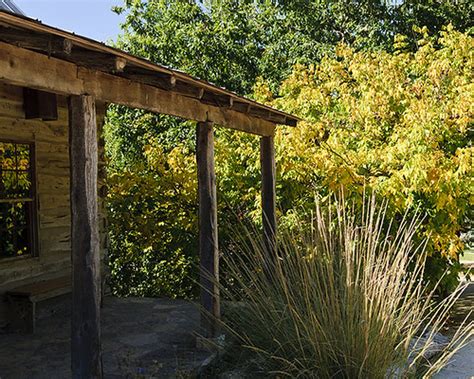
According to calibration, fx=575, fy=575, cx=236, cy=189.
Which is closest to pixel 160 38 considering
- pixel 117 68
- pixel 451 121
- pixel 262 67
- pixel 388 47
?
pixel 262 67

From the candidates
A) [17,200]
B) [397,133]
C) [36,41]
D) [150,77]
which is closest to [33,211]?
[17,200]

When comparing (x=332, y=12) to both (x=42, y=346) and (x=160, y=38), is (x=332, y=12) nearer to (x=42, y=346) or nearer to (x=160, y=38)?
(x=160, y=38)

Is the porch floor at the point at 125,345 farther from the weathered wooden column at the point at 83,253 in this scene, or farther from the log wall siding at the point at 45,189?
the weathered wooden column at the point at 83,253

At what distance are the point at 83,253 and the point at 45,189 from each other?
2802 millimetres

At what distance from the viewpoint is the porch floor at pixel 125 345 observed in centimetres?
414

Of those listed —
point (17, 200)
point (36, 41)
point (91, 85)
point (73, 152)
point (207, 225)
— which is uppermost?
point (36, 41)

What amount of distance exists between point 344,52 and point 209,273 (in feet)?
16.5

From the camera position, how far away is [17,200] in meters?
5.57

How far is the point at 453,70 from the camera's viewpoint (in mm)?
7523

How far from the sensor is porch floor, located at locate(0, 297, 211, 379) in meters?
4.14

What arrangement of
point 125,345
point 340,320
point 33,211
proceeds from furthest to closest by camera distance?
1. point 33,211
2. point 125,345
3. point 340,320

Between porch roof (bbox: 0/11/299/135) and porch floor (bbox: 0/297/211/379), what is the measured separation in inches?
74.6

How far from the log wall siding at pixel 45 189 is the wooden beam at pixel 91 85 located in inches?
74.3

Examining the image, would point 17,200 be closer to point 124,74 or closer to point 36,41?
point 124,74
